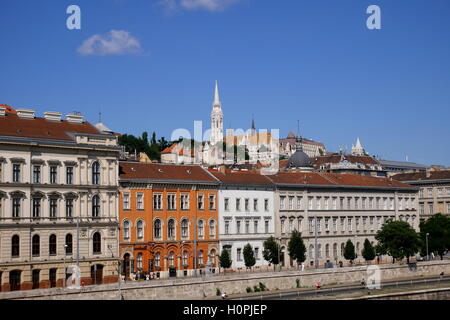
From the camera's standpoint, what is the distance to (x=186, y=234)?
9400cm

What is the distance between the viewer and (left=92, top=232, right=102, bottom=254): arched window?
8282 cm

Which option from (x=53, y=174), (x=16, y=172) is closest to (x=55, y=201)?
(x=53, y=174)

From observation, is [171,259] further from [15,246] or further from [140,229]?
[15,246]

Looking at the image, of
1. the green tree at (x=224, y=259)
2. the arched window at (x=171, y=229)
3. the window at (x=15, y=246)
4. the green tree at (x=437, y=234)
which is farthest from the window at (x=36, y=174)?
the green tree at (x=437, y=234)

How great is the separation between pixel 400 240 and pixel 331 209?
12910 mm

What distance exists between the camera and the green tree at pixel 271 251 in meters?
98.9

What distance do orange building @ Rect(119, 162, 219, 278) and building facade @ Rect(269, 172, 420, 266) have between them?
39.9 feet

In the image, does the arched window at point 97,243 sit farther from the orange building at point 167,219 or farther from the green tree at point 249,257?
the green tree at point 249,257

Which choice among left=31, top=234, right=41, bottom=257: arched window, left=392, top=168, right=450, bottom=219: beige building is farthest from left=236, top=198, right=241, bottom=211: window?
left=392, top=168, right=450, bottom=219: beige building

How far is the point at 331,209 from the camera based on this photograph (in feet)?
371

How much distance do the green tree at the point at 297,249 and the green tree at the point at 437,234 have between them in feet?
66.5
